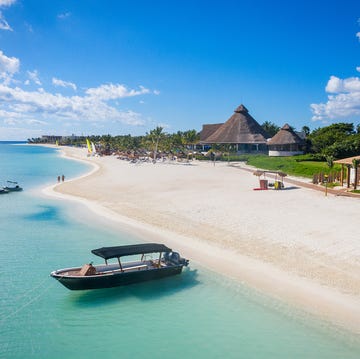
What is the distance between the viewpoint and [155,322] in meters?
11.0

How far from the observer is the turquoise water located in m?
9.59

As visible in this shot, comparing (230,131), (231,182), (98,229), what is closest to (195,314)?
(98,229)

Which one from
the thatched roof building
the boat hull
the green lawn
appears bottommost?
the boat hull

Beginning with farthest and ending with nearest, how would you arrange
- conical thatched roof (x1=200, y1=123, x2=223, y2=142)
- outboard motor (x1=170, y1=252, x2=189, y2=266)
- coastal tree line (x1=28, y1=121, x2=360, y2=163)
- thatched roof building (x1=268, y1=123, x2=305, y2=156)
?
conical thatched roof (x1=200, y1=123, x2=223, y2=142) → thatched roof building (x1=268, y1=123, x2=305, y2=156) → coastal tree line (x1=28, y1=121, x2=360, y2=163) → outboard motor (x1=170, y1=252, x2=189, y2=266)

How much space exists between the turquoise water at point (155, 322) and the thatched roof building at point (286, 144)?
1913 inches

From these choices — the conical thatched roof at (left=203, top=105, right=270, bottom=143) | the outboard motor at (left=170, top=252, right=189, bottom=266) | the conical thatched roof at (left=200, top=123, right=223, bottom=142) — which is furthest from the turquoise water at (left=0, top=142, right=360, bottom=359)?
the conical thatched roof at (left=200, top=123, right=223, bottom=142)

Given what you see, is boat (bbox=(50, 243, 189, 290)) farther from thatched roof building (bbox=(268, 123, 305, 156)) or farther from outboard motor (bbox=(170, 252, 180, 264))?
thatched roof building (bbox=(268, 123, 305, 156))

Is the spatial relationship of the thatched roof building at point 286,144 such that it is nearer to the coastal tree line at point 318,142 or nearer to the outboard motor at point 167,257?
the coastal tree line at point 318,142

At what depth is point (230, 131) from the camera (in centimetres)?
6962

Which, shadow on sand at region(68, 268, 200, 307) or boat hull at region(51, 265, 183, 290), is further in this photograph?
shadow on sand at region(68, 268, 200, 307)

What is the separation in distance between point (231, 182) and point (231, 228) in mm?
16267

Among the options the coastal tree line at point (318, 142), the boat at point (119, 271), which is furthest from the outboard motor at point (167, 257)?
the coastal tree line at point (318, 142)

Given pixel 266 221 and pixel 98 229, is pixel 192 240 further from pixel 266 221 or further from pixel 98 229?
pixel 98 229

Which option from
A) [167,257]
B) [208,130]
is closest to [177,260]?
[167,257]
